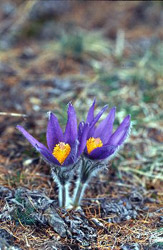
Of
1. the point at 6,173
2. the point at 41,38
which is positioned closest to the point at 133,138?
the point at 6,173

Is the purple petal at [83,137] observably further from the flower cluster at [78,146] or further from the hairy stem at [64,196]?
the hairy stem at [64,196]

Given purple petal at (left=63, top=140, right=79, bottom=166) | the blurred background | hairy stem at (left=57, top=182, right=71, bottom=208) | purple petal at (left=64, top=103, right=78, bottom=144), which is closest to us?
purple petal at (left=63, top=140, right=79, bottom=166)

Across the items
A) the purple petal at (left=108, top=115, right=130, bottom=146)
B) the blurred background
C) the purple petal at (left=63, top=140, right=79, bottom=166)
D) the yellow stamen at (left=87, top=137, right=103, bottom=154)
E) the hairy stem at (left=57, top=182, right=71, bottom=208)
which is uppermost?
the blurred background

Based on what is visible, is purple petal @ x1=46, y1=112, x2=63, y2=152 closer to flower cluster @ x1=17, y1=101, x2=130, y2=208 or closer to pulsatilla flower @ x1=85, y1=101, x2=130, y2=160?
flower cluster @ x1=17, y1=101, x2=130, y2=208

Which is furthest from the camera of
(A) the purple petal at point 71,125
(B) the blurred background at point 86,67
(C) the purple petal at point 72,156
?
(B) the blurred background at point 86,67

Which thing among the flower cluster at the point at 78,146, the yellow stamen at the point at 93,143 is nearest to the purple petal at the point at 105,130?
the flower cluster at the point at 78,146

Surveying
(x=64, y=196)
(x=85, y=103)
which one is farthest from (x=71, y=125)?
(x=85, y=103)

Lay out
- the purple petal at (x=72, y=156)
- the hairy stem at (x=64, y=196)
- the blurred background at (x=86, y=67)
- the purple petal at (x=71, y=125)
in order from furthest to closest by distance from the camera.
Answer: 1. the blurred background at (x=86, y=67)
2. the hairy stem at (x=64, y=196)
3. the purple petal at (x=71, y=125)
4. the purple petal at (x=72, y=156)

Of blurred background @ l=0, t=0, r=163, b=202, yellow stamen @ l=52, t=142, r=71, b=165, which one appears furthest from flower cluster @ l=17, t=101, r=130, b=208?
blurred background @ l=0, t=0, r=163, b=202
